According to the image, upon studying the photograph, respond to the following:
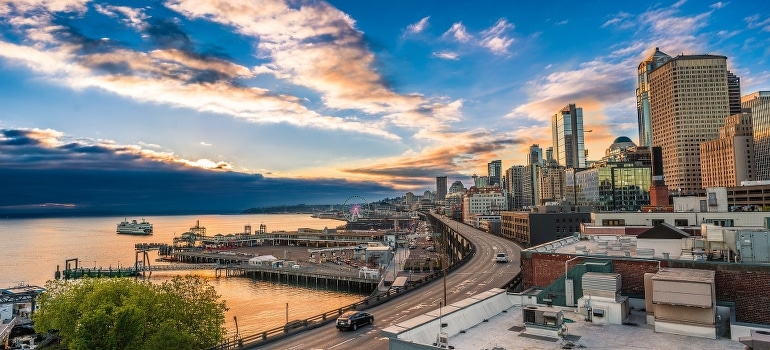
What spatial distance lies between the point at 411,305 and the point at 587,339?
28.0 m

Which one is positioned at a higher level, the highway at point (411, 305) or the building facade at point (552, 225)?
the building facade at point (552, 225)

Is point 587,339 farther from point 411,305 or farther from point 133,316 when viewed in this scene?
point 411,305

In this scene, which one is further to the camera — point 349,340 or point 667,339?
point 349,340

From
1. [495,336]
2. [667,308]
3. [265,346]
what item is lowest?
[265,346]

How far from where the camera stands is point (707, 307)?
18.2m

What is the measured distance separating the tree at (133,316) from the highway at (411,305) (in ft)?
19.3

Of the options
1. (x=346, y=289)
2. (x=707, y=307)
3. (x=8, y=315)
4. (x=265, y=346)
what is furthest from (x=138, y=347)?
(x=346, y=289)

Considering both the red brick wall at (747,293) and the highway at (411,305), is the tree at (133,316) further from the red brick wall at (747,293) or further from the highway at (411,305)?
the red brick wall at (747,293)

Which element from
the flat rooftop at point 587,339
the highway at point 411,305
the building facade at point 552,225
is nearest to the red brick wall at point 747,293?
the flat rooftop at point 587,339

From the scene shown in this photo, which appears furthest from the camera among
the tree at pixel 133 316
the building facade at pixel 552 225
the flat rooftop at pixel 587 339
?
the building facade at pixel 552 225

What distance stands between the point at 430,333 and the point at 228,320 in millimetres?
55246

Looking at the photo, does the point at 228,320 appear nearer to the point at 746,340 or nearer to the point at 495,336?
the point at 495,336

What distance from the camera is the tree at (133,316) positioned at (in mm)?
29078

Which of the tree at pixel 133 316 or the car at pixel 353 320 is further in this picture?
the car at pixel 353 320
